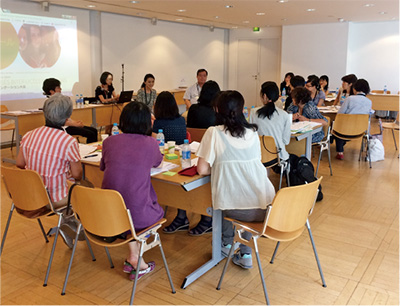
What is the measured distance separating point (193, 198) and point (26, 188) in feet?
3.96

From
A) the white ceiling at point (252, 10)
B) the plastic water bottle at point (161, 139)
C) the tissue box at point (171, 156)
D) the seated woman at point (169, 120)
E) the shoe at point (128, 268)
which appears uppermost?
the white ceiling at point (252, 10)

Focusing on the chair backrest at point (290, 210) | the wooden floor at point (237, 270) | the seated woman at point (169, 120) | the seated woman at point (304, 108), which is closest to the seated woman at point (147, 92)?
the seated woman at point (304, 108)

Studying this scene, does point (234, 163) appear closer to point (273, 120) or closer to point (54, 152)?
point (54, 152)

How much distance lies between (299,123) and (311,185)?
2.57 m

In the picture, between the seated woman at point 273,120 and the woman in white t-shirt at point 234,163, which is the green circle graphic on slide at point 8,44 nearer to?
the seated woman at point 273,120

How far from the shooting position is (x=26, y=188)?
2783 mm

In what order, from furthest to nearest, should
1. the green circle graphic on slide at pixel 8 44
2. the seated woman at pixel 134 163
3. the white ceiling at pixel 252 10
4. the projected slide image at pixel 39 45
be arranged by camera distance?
the white ceiling at pixel 252 10, the projected slide image at pixel 39 45, the green circle graphic on slide at pixel 8 44, the seated woman at pixel 134 163

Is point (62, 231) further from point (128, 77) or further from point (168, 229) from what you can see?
point (128, 77)

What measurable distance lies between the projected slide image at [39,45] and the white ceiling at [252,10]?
61 cm

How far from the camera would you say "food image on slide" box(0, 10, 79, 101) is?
7332mm

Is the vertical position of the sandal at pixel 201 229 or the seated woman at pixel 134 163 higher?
the seated woman at pixel 134 163

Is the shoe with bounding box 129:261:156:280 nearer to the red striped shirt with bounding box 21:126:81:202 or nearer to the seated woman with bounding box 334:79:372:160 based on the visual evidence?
the red striped shirt with bounding box 21:126:81:202

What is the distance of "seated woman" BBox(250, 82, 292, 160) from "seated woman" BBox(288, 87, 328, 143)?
1083 millimetres

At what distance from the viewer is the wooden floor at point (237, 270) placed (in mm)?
2666
